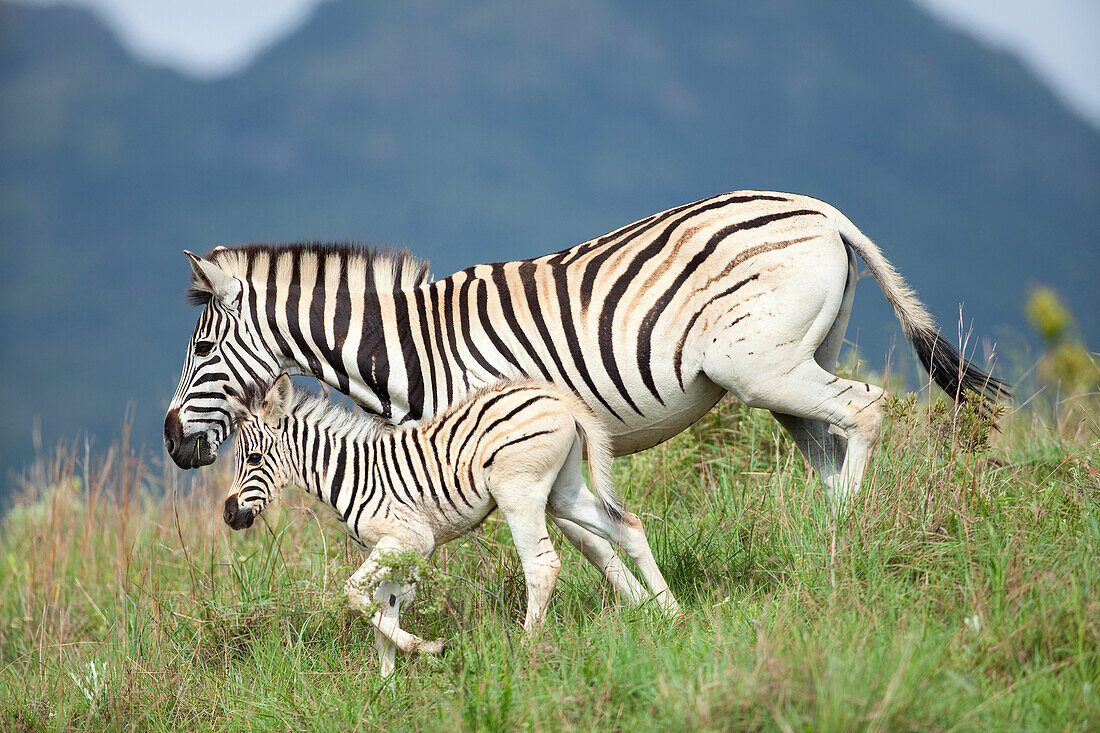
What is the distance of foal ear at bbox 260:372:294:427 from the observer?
5523 mm

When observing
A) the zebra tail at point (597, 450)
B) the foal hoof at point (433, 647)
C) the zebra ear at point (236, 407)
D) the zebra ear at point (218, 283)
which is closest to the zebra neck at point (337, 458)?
the zebra ear at point (236, 407)

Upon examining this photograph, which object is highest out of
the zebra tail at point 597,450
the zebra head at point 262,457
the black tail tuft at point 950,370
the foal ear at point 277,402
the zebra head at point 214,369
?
the zebra head at point 214,369

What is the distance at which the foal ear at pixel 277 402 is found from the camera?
5523 mm

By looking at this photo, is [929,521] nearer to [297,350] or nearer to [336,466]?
[336,466]

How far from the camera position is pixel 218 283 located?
5781 millimetres

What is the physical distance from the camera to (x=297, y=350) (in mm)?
5875

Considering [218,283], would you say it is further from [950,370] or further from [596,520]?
[950,370]

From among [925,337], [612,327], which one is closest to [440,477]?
[612,327]

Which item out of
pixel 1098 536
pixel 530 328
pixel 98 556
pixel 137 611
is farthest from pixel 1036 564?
pixel 98 556

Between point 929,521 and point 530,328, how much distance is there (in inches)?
94.0

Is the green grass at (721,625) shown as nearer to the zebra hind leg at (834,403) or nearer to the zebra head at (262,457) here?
the zebra hind leg at (834,403)

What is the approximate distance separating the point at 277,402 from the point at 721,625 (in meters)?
2.77

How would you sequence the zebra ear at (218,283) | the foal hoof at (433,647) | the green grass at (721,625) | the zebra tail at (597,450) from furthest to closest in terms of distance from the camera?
the zebra ear at (218,283) < the zebra tail at (597,450) < the foal hoof at (433,647) < the green grass at (721,625)

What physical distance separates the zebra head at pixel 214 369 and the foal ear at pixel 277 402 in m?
0.35
